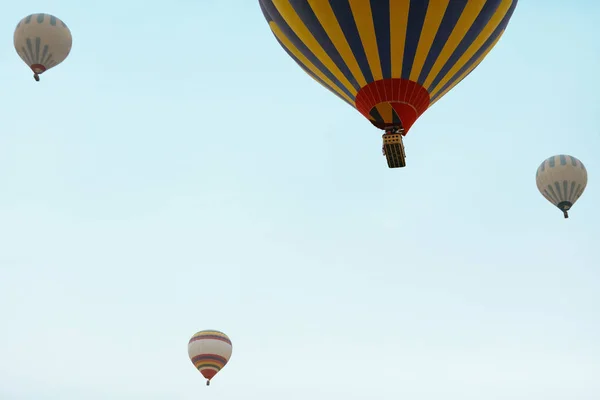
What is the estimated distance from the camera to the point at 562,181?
1095 inches

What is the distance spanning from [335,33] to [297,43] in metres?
1.38

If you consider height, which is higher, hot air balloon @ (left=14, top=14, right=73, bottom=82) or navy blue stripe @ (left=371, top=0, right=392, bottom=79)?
hot air balloon @ (left=14, top=14, right=73, bottom=82)

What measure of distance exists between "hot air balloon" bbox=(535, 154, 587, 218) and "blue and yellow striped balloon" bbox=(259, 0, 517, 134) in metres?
9.31

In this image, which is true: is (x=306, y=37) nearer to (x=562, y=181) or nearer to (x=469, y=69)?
(x=469, y=69)

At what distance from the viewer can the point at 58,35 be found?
93.6 feet

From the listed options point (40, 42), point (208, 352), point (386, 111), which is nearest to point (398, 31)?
point (386, 111)

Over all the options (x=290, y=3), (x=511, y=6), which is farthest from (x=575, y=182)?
(x=290, y=3)

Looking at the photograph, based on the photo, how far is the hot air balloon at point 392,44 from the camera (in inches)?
731

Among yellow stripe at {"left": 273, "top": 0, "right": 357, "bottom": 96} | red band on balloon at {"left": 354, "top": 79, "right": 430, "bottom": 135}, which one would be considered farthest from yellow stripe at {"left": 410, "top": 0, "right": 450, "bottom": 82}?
yellow stripe at {"left": 273, "top": 0, "right": 357, "bottom": 96}

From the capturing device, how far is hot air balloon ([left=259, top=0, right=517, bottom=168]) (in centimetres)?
1856

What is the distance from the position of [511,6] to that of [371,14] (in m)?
3.78

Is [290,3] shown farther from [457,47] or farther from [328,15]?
[457,47]

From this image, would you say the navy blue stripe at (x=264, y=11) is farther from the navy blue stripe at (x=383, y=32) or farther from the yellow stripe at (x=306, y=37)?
the navy blue stripe at (x=383, y=32)

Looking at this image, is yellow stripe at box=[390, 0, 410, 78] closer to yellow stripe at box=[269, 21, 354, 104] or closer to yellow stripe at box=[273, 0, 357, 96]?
Answer: yellow stripe at box=[273, 0, 357, 96]
